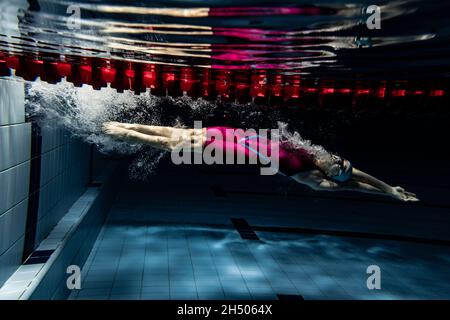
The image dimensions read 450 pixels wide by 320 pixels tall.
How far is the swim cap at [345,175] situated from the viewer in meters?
3.92

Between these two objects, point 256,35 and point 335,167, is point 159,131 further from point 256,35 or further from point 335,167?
point 335,167

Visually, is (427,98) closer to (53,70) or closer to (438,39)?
(438,39)

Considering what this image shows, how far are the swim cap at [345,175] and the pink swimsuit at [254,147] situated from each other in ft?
0.98

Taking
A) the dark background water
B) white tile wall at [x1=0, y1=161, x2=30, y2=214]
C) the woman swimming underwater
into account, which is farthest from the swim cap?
white tile wall at [x1=0, y1=161, x2=30, y2=214]

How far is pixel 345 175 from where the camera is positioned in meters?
3.97

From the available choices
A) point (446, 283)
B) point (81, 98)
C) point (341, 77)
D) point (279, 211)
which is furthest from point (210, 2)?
point (279, 211)

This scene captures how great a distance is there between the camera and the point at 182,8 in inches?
78.6

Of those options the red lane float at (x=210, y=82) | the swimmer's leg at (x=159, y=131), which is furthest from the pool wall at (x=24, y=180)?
the swimmer's leg at (x=159, y=131)

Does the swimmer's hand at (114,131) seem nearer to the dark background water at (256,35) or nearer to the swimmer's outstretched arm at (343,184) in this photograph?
the dark background water at (256,35)

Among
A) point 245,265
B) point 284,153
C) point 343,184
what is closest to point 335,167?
point 343,184

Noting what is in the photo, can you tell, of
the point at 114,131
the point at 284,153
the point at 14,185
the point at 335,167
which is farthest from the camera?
the point at 284,153

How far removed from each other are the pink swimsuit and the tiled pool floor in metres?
1.63

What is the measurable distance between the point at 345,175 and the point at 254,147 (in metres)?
0.97

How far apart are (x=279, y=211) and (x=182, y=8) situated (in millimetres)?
7224
